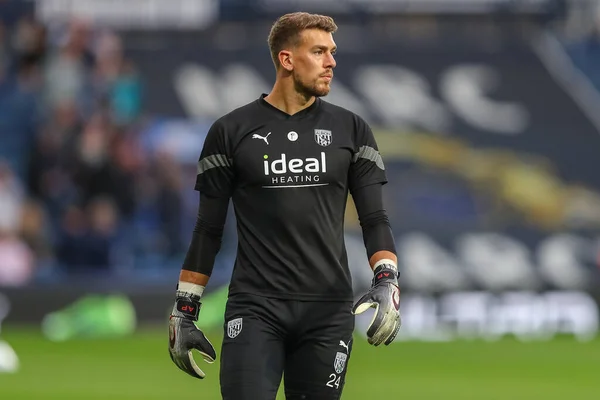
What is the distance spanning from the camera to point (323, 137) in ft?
22.0

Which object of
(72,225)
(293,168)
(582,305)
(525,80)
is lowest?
(293,168)

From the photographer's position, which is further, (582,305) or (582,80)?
(582,80)

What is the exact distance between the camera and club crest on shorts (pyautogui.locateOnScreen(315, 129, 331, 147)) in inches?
264

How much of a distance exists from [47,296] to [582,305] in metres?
7.61

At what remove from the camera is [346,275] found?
22.1 ft

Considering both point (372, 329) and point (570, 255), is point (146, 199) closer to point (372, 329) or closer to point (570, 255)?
point (570, 255)

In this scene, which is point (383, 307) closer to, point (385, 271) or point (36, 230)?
point (385, 271)

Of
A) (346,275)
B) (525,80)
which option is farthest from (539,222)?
(346,275)

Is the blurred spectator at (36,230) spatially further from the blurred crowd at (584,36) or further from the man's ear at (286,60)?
the man's ear at (286,60)

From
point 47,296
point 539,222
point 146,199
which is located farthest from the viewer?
point 539,222

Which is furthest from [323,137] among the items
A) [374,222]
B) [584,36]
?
[584,36]

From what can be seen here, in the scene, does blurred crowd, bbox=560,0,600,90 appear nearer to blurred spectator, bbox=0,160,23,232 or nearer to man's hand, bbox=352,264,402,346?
blurred spectator, bbox=0,160,23,232

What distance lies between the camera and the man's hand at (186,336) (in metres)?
6.71

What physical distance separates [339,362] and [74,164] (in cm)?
1388
